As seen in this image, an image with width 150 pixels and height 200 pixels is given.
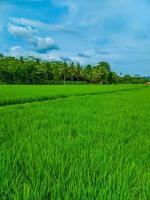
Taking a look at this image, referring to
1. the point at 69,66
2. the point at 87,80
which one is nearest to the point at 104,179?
the point at 69,66

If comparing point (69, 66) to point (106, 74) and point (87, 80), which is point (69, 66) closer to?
point (87, 80)

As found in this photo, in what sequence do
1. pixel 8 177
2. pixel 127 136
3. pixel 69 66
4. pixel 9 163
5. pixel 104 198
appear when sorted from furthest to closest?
1. pixel 69 66
2. pixel 127 136
3. pixel 9 163
4. pixel 8 177
5. pixel 104 198

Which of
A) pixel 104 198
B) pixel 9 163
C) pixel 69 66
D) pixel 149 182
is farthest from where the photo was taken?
pixel 69 66

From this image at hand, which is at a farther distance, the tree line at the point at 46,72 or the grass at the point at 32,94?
the tree line at the point at 46,72

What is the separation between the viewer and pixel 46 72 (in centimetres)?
7975

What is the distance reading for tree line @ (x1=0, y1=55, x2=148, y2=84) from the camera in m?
72.4

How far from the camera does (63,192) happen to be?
2.26 meters

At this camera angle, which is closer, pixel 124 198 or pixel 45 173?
pixel 124 198

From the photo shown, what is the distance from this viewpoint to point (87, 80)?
325 ft

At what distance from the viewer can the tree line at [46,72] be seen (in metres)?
72.4

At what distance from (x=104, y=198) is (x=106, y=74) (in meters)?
102

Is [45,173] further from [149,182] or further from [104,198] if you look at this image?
[149,182]

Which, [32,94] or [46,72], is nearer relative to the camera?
[32,94]

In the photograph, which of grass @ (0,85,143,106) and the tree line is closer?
grass @ (0,85,143,106)
